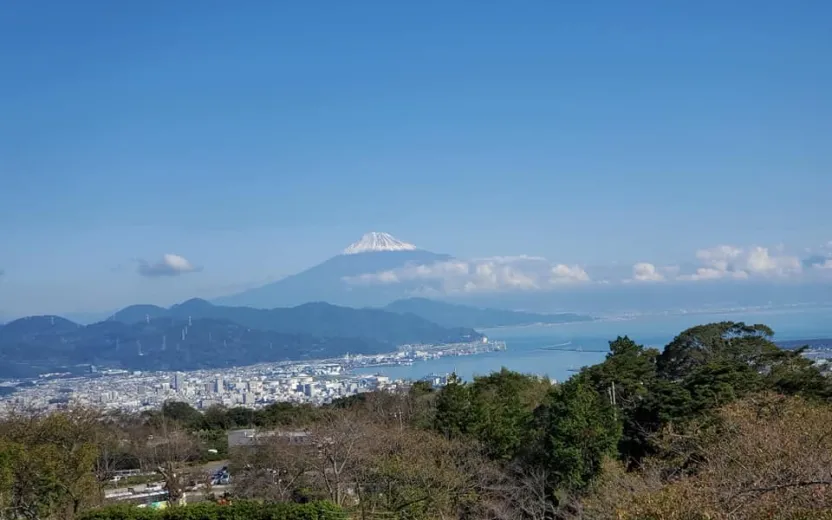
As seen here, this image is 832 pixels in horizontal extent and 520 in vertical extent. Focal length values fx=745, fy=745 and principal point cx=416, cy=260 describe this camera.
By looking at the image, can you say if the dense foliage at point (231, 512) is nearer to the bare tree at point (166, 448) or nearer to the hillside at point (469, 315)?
the bare tree at point (166, 448)

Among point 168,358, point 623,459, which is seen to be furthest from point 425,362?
point 623,459

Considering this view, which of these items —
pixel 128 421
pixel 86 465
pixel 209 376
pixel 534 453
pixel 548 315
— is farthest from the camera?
pixel 548 315

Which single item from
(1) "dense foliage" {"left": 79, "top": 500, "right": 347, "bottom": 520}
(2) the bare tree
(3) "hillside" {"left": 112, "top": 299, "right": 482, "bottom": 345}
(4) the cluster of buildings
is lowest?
(4) the cluster of buildings

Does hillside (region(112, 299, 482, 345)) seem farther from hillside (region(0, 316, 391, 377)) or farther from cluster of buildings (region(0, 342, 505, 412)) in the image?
cluster of buildings (region(0, 342, 505, 412))

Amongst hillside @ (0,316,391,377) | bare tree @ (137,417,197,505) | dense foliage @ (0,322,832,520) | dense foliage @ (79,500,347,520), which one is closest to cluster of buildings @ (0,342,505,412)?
hillside @ (0,316,391,377)

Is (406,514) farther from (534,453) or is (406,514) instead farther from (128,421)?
(128,421)

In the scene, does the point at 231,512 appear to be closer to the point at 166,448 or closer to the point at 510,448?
the point at 510,448
